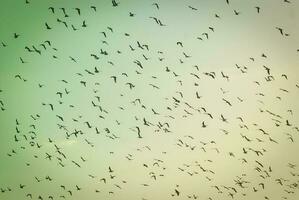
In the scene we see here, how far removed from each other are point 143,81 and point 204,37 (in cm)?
41

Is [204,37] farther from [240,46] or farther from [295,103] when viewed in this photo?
[295,103]

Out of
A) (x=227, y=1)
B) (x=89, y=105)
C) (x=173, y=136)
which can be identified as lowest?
(x=173, y=136)

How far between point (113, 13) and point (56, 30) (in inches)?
13.1

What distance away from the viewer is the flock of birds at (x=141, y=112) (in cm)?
221

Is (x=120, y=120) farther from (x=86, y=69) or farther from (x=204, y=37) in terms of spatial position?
(x=204, y=37)

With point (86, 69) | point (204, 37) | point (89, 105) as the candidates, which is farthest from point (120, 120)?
point (204, 37)

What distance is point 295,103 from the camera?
2.19 m

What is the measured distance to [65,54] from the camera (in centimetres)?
225

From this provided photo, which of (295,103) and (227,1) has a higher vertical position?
(227,1)

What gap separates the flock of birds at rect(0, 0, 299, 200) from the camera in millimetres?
2207

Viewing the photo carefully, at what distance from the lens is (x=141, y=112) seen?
2258 mm

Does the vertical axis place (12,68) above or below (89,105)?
above

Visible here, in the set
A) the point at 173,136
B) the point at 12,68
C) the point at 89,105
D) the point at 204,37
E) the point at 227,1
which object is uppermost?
the point at 227,1

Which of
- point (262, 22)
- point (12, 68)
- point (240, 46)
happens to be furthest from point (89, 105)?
point (262, 22)
